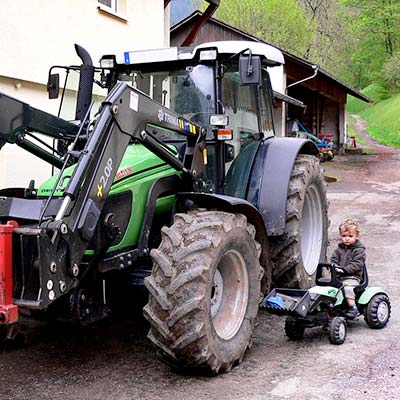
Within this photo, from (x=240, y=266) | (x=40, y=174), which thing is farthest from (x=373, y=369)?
(x=40, y=174)

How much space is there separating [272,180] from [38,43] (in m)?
4.73

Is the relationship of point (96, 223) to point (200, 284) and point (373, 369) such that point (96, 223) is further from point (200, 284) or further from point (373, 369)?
point (373, 369)

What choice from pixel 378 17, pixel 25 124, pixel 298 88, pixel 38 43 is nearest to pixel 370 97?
pixel 378 17

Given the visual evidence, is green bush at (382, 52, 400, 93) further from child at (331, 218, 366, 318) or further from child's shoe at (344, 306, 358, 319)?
child's shoe at (344, 306, 358, 319)

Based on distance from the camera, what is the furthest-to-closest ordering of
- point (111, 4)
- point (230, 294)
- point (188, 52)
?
point (111, 4) < point (188, 52) < point (230, 294)

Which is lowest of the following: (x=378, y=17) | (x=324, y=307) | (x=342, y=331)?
(x=342, y=331)

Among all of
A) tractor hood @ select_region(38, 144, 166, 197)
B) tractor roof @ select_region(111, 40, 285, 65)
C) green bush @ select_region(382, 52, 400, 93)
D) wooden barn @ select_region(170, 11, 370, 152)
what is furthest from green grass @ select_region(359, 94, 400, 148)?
tractor hood @ select_region(38, 144, 166, 197)

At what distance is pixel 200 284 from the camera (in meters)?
3.91

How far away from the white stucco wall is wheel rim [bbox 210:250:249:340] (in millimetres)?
3764

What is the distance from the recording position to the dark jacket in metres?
5.46

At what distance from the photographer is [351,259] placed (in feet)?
18.2

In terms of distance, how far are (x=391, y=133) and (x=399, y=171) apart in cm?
1769

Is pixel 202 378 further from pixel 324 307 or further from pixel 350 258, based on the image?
pixel 350 258

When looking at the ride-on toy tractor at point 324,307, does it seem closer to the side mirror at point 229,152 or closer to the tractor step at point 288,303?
the tractor step at point 288,303
